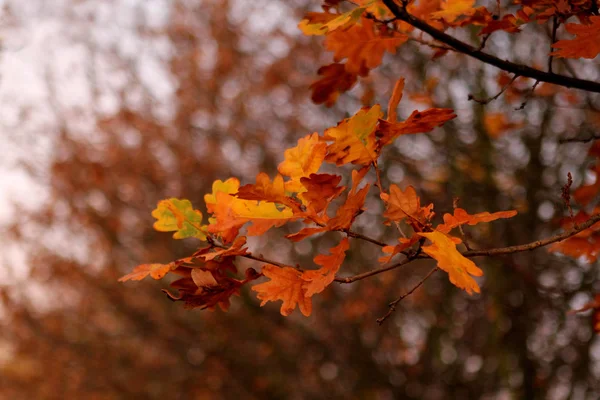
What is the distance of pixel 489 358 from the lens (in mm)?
3500

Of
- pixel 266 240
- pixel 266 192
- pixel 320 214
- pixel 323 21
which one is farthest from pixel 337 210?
pixel 266 240

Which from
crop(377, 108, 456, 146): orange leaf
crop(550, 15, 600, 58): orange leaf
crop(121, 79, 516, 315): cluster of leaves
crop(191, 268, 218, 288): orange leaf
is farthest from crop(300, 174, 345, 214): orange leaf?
crop(550, 15, 600, 58): orange leaf

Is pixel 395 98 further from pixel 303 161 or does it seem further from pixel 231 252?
pixel 231 252

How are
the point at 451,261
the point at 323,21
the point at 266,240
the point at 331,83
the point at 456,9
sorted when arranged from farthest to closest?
the point at 266,240, the point at 331,83, the point at 456,9, the point at 323,21, the point at 451,261

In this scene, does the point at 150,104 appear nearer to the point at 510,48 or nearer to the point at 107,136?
the point at 107,136

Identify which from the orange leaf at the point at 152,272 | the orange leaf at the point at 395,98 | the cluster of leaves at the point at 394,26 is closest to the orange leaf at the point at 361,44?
the cluster of leaves at the point at 394,26

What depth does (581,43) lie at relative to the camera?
0.91 m

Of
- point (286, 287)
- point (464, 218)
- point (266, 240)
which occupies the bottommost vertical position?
point (266, 240)

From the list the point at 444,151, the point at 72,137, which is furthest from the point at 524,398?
the point at 72,137

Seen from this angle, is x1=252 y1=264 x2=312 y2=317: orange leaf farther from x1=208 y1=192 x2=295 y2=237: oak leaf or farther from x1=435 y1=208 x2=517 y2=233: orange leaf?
x1=435 y1=208 x2=517 y2=233: orange leaf

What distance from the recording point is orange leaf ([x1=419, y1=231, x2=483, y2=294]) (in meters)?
0.78

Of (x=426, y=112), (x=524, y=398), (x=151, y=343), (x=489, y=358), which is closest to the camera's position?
(x=426, y=112)

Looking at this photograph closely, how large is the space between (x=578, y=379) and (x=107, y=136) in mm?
4017

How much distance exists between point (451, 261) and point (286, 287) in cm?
30
